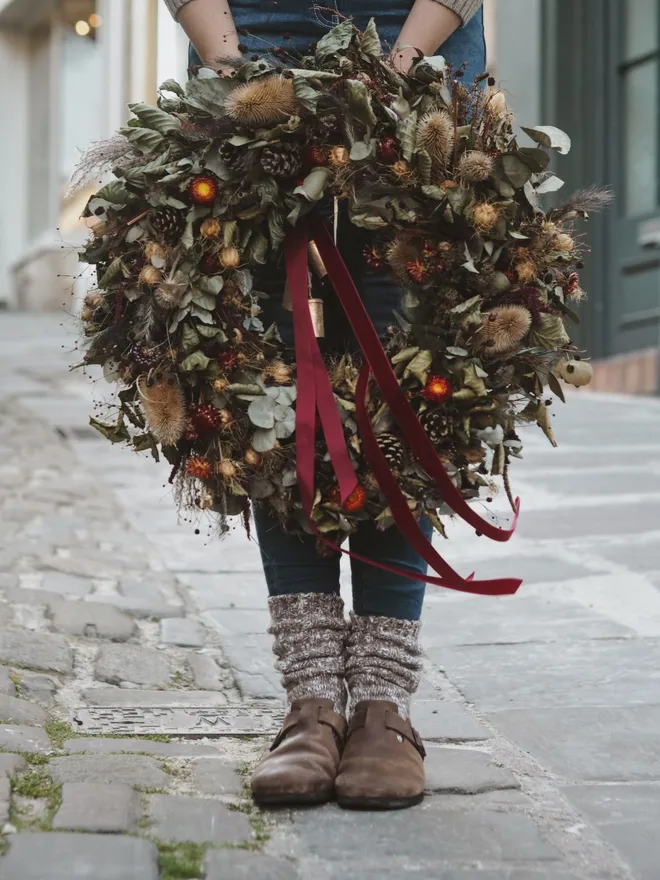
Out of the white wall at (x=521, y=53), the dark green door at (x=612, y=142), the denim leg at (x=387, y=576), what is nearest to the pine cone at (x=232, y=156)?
the denim leg at (x=387, y=576)

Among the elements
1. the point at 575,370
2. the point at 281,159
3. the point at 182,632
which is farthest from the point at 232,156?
the point at 182,632

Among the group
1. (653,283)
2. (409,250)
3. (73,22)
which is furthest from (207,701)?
(73,22)

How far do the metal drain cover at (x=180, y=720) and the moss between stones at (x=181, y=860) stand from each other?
1.88ft

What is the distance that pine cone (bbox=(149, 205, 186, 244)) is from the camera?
190cm

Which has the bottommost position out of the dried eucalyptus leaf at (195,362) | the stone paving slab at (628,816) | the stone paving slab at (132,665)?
the stone paving slab at (132,665)

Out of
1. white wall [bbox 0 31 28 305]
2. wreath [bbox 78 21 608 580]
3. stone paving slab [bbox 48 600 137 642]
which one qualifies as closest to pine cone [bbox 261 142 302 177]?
wreath [bbox 78 21 608 580]

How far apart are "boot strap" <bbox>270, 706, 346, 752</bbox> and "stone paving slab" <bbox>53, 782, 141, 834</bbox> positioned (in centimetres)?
26

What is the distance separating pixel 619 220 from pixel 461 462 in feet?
23.8

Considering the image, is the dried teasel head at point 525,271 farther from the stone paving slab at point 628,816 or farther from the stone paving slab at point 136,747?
the stone paving slab at point 136,747

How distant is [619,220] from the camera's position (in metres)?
8.83

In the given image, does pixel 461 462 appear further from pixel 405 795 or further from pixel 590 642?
pixel 590 642

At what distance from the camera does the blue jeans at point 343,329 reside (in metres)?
2.03

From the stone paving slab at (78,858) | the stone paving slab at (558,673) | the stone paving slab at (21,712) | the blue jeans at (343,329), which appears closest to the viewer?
the stone paving slab at (78,858)

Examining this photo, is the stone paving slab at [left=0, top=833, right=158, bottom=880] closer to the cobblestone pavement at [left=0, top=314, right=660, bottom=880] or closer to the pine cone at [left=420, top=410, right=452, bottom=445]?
the cobblestone pavement at [left=0, top=314, right=660, bottom=880]
